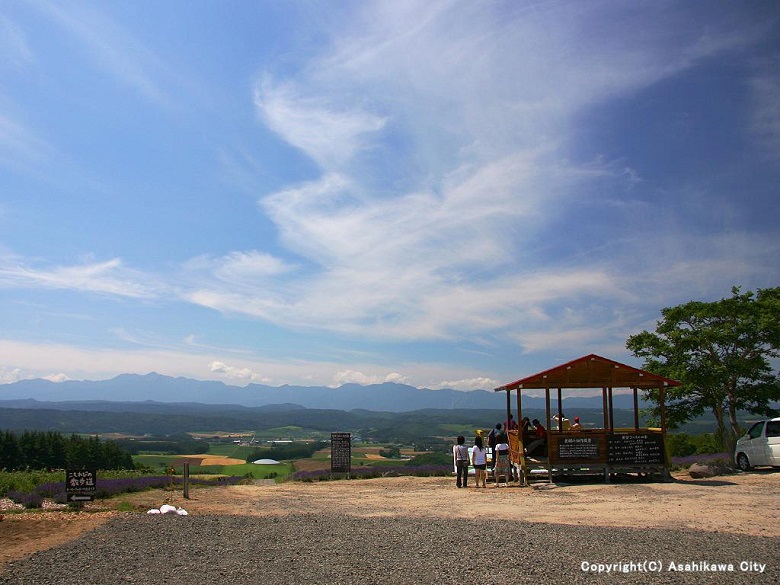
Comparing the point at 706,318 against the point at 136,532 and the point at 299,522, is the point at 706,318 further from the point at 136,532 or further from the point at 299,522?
the point at 136,532

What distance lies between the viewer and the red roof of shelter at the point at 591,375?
18.8 m

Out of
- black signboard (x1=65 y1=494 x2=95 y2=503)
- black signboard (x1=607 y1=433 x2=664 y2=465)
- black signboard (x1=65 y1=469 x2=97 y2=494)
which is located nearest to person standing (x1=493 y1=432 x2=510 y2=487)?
black signboard (x1=607 y1=433 x2=664 y2=465)

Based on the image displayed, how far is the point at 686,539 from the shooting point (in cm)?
955

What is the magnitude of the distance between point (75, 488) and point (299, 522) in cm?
618

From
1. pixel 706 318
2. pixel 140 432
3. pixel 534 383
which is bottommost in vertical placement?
pixel 140 432

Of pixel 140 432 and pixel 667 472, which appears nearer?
pixel 667 472

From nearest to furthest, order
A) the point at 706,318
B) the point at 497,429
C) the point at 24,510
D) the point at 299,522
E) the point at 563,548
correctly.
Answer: the point at 563,548 → the point at 299,522 → the point at 24,510 → the point at 497,429 → the point at 706,318

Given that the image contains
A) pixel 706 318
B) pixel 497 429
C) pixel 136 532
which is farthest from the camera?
pixel 706 318

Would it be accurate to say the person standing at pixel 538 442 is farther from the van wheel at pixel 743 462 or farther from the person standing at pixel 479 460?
the van wheel at pixel 743 462

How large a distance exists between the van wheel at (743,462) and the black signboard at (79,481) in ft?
67.0

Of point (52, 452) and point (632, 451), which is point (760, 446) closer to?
point (632, 451)

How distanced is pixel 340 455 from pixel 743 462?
47.8 feet

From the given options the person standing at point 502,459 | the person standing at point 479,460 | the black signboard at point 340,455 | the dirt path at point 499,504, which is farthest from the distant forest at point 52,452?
the person standing at point 502,459

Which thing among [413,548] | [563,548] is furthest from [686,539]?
[413,548]
